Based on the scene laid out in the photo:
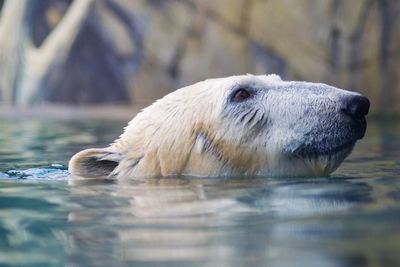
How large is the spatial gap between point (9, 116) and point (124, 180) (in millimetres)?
8326

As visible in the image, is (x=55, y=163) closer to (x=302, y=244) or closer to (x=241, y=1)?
(x=302, y=244)

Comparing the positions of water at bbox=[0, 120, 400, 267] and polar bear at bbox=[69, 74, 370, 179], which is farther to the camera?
polar bear at bbox=[69, 74, 370, 179]

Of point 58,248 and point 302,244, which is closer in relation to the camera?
point 302,244

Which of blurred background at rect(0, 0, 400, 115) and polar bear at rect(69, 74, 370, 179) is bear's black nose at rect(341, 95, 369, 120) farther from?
blurred background at rect(0, 0, 400, 115)

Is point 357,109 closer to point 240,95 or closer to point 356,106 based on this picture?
point 356,106

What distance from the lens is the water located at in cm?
208

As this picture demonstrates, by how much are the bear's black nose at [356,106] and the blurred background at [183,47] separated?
852 centimetres

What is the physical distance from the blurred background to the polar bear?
8.17m

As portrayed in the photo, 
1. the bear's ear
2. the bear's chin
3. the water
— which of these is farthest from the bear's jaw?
the bear's ear

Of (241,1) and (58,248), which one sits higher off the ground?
Answer: (241,1)

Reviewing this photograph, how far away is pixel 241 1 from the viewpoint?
509 inches

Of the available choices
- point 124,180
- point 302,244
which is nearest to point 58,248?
point 302,244

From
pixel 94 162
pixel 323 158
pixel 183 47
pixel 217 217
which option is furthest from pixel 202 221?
pixel 183 47

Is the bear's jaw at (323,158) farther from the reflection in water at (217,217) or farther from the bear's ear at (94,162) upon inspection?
the bear's ear at (94,162)
